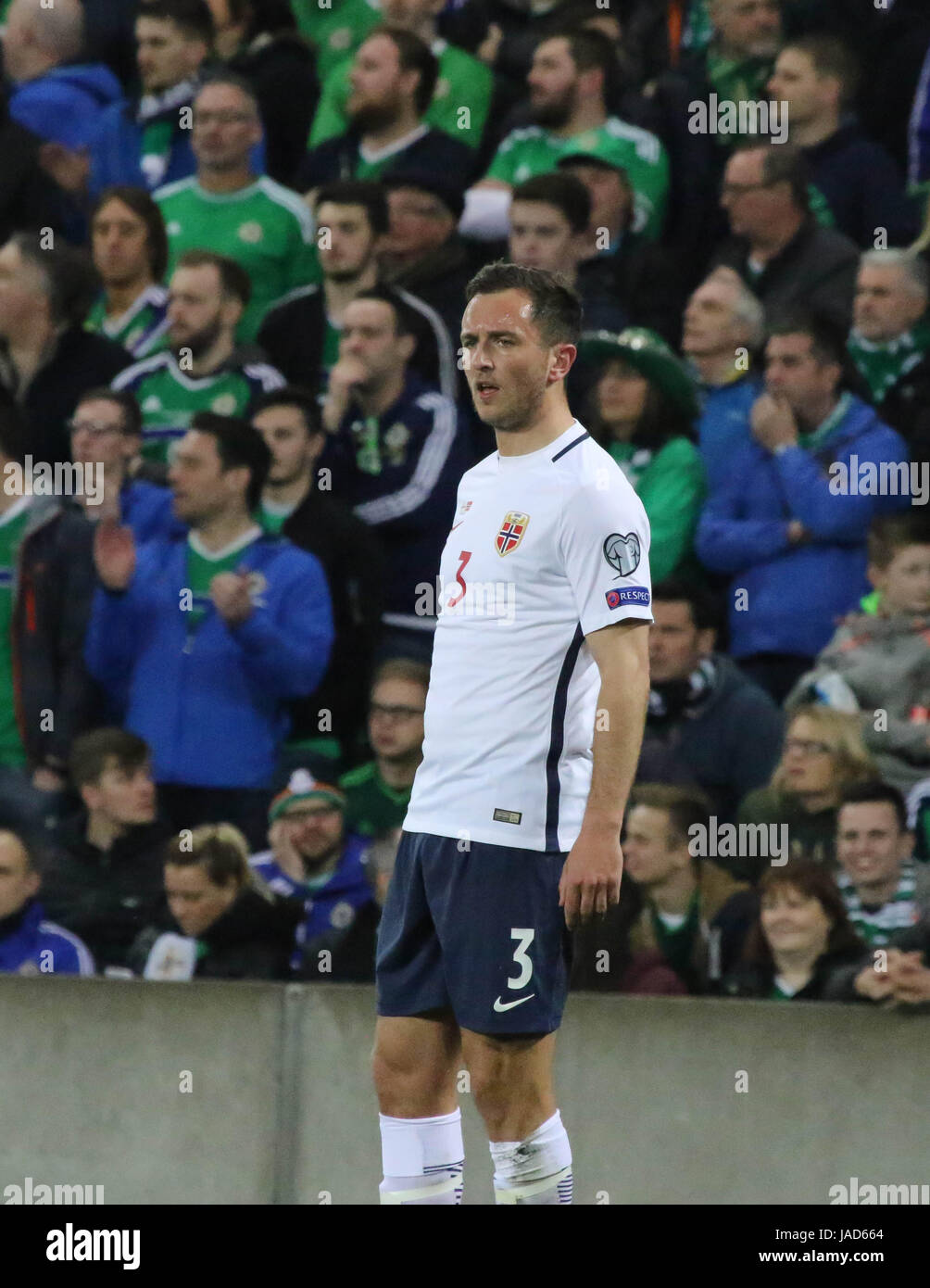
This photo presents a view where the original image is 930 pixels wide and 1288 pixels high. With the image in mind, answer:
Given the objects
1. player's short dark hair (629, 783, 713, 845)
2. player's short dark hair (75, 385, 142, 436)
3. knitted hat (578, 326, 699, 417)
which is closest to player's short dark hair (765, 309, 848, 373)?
knitted hat (578, 326, 699, 417)

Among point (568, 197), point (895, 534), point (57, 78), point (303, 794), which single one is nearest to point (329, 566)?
point (303, 794)

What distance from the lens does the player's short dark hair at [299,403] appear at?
6.40 m

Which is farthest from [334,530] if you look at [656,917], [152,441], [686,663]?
[656,917]

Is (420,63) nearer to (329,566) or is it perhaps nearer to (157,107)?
(157,107)

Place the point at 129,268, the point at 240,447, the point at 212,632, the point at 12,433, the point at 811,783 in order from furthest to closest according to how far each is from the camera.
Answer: the point at 129,268, the point at 12,433, the point at 240,447, the point at 212,632, the point at 811,783

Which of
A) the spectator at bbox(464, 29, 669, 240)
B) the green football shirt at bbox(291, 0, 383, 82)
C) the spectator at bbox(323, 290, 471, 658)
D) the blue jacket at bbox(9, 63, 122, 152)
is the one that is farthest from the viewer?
the blue jacket at bbox(9, 63, 122, 152)

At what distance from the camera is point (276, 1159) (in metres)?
5.52

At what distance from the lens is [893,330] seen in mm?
6086

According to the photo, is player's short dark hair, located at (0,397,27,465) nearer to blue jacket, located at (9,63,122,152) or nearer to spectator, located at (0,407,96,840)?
spectator, located at (0,407,96,840)

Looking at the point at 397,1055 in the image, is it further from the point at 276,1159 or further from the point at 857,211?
the point at 857,211

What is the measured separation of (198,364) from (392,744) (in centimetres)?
156

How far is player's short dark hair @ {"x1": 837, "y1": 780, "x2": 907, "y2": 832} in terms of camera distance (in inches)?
217

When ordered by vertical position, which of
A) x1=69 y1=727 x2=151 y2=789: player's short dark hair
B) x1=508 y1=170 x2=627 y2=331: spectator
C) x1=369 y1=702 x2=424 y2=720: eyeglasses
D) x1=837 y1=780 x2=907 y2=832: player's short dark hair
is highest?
x1=508 y1=170 x2=627 y2=331: spectator

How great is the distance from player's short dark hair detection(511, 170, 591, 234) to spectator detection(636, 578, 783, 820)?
1310 millimetres
